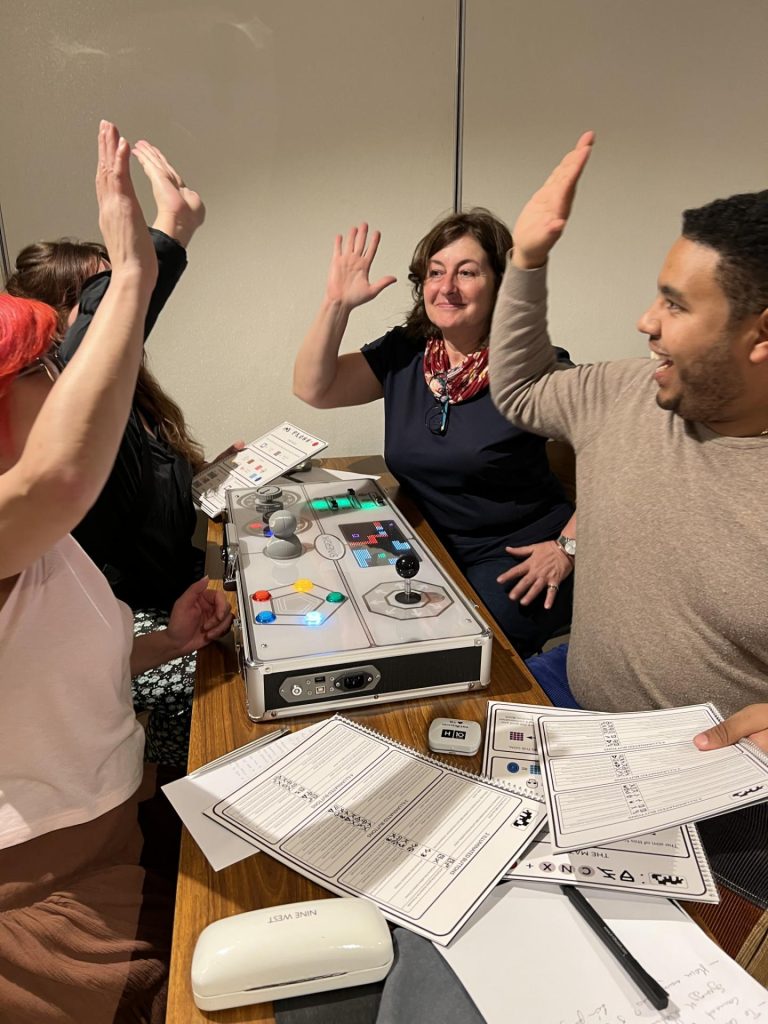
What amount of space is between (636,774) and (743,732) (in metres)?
0.15

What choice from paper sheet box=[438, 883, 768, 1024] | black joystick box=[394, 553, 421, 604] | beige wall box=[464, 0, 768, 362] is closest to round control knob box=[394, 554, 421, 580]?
black joystick box=[394, 553, 421, 604]

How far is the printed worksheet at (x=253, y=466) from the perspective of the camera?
1.80m

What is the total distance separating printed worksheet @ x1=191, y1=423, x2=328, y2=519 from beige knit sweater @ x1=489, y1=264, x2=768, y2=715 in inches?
24.7

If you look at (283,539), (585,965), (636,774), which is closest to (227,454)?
(283,539)

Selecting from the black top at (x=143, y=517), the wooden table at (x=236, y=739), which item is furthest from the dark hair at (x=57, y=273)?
the wooden table at (x=236, y=739)

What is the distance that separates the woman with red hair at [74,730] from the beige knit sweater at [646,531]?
77 centimetres

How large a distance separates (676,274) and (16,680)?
109cm

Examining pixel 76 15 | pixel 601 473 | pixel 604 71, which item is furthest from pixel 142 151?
pixel 604 71

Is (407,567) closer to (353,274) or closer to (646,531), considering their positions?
(646,531)

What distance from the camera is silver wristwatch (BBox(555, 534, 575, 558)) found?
1.76 metres

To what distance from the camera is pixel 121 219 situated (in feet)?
2.41

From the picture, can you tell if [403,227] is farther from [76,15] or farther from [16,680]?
[16,680]

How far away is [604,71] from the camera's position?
7.55 ft

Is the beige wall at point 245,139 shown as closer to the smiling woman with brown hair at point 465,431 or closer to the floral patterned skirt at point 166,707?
the smiling woman with brown hair at point 465,431
